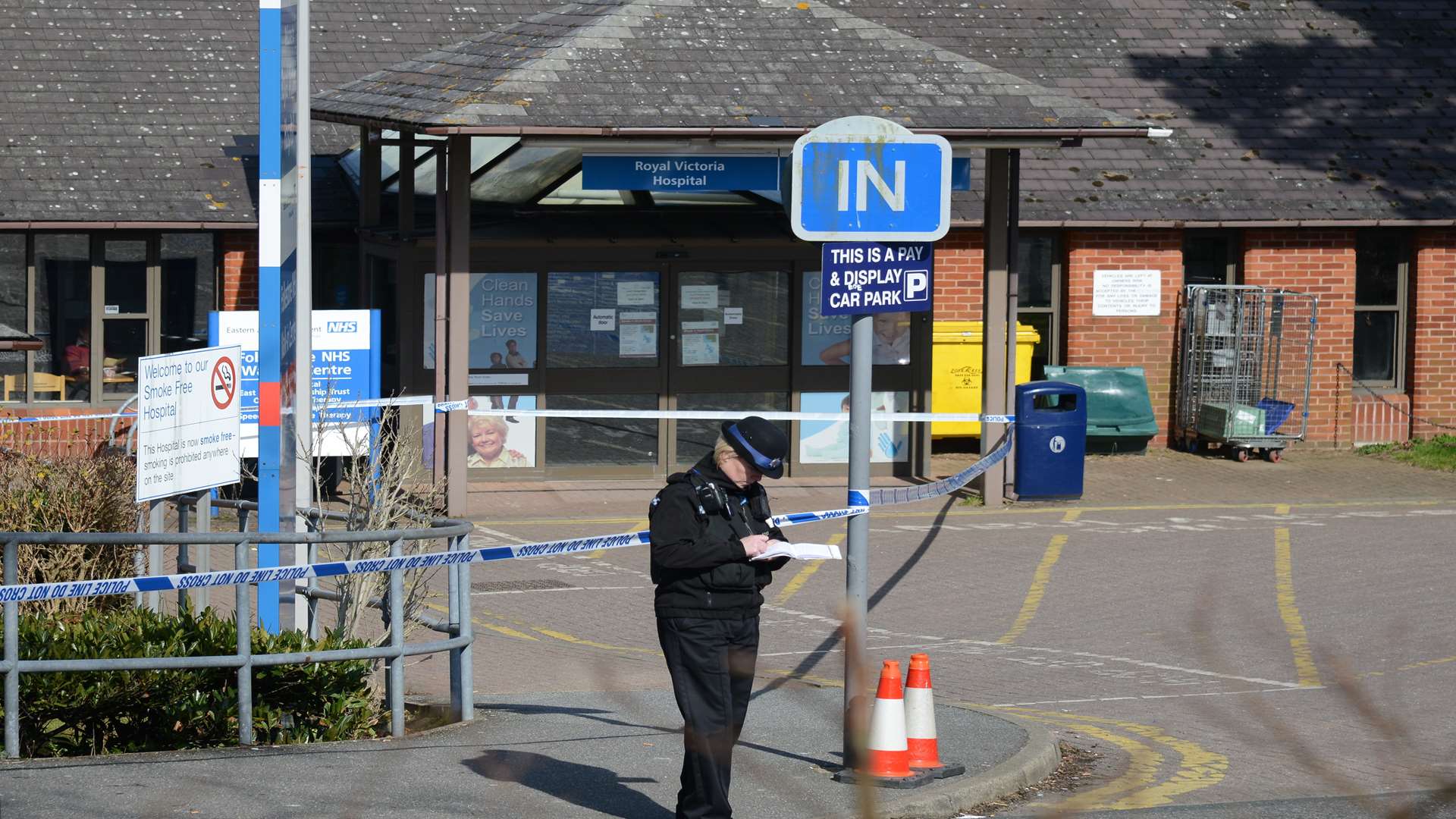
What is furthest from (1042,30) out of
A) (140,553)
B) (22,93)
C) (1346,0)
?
(140,553)

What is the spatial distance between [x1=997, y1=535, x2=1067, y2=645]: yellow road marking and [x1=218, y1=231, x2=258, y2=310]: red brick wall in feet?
28.2

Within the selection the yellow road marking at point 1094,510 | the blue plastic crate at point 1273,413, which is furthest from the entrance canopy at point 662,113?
the blue plastic crate at point 1273,413

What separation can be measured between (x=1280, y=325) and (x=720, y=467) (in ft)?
50.5

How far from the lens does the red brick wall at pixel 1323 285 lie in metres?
20.9

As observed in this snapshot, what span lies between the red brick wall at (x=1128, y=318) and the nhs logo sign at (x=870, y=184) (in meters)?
13.4

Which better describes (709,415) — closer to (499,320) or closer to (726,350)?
(726,350)

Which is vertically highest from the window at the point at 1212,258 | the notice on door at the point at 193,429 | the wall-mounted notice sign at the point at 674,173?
the wall-mounted notice sign at the point at 674,173

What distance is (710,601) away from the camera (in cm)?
659

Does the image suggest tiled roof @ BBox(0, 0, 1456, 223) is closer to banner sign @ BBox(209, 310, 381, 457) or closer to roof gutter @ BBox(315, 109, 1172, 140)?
roof gutter @ BBox(315, 109, 1172, 140)

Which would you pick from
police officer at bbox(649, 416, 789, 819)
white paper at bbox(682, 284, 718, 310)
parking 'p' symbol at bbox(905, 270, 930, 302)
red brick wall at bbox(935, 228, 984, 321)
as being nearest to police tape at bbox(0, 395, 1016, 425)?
white paper at bbox(682, 284, 718, 310)

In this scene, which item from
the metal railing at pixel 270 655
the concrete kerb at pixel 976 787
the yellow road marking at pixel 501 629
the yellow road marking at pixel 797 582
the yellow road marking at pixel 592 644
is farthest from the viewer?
the yellow road marking at pixel 797 582

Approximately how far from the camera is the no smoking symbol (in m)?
8.84

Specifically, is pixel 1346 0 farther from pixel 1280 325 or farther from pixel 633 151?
pixel 633 151

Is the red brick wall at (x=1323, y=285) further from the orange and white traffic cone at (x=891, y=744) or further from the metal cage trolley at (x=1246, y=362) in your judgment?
the orange and white traffic cone at (x=891, y=744)
